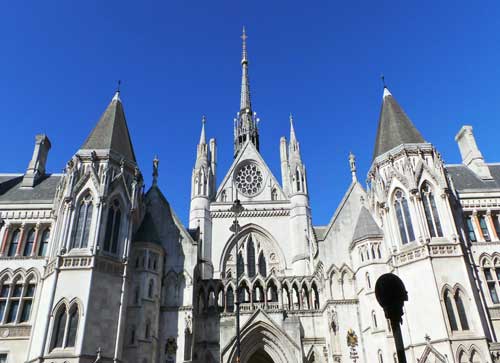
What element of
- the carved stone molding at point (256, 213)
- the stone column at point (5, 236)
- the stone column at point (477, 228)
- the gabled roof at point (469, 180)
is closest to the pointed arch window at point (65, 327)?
the stone column at point (5, 236)

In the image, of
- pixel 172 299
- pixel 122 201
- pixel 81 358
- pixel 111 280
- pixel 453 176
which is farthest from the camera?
pixel 453 176

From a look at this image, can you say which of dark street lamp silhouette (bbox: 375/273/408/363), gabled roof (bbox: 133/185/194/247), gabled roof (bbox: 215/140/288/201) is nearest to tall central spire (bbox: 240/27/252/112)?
gabled roof (bbox: 215/140/288/201)

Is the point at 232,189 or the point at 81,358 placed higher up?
the point at 232,189

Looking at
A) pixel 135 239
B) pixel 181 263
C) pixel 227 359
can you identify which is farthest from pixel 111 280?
pixel 227 359

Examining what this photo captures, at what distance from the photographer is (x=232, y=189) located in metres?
37.5

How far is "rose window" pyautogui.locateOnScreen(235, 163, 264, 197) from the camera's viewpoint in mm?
38250

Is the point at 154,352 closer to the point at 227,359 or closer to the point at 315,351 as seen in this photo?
the point at 227,359

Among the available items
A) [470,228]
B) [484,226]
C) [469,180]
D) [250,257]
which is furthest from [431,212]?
[250,257]

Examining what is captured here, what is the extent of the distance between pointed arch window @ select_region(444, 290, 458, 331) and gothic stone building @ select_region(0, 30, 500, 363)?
0.08 m

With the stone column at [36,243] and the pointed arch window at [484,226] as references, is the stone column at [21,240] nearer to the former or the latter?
the stone column at [36,243]

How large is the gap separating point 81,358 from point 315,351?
14029 mm

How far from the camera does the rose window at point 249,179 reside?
38.2 m

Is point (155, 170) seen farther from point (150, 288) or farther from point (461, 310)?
point (461, 310)

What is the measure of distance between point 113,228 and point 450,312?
18439 millimetres
